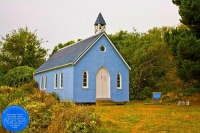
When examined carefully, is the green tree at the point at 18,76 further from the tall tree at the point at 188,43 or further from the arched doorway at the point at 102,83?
the tall tree at the point at 188,43

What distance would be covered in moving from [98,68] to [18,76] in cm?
1548

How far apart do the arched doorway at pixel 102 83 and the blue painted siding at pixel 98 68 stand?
0.33 meters

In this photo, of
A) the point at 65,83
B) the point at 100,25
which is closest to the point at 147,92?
the point at 100,25

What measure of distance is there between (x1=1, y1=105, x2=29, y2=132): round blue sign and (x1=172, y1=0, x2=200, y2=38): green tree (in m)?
17.0

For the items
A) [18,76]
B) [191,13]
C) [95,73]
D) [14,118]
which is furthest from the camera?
[18,76]

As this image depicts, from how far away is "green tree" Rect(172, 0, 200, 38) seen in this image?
69.4ft

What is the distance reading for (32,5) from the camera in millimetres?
19359

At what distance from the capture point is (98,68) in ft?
84.8

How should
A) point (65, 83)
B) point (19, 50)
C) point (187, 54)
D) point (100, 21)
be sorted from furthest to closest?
point (19, 50)
point (100, 21)
point (65, 83)
point (187, 54)

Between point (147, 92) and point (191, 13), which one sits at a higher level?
point (191, 13)

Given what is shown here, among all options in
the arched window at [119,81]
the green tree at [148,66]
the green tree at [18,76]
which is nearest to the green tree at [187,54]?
the arched window at [119,81]

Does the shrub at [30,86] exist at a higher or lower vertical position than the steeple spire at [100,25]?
lower

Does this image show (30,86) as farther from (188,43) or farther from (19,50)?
(188,43)

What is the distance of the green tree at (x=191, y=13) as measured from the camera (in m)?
21.1
